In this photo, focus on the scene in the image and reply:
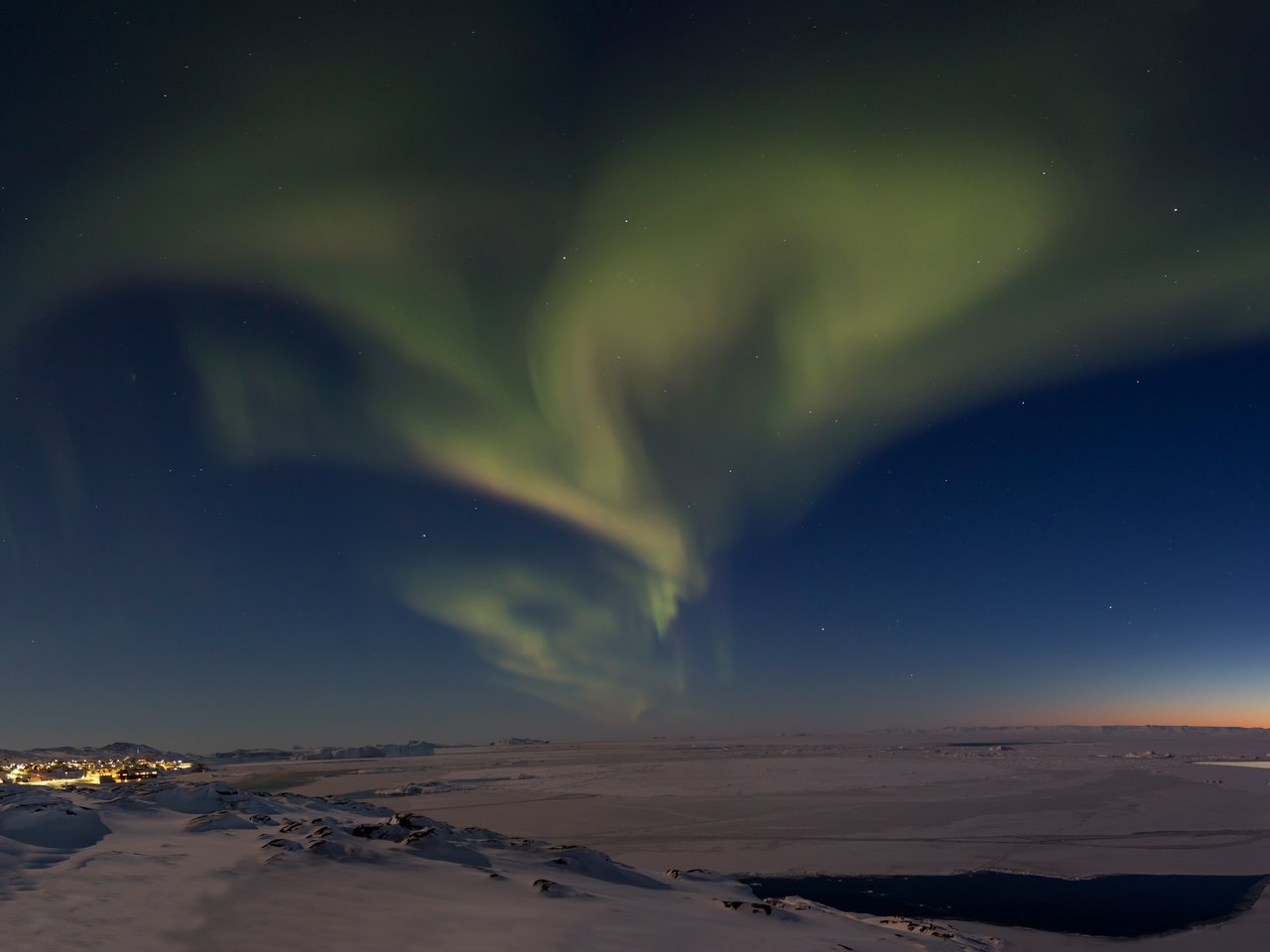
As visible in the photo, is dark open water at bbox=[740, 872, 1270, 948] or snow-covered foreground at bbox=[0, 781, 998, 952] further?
dark open water at bbox=[740, 872, 1270, 948]

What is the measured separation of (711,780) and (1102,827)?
32819 mm

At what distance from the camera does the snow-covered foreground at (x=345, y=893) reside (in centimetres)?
1055

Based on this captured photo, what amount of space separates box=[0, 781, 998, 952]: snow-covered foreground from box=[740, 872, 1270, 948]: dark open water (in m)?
3.28

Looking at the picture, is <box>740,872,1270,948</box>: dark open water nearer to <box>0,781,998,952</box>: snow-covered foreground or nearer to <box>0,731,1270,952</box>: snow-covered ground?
<box>0,731,1270,952</box>: snow-covered ground

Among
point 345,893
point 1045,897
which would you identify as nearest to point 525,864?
point 345,893

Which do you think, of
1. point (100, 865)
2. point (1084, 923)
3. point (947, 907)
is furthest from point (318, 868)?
point (1084, 923)

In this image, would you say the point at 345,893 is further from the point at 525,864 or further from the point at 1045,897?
the point at 1045,897

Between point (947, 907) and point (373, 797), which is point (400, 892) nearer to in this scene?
point (947, 907)

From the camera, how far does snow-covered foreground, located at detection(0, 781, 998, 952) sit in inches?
415

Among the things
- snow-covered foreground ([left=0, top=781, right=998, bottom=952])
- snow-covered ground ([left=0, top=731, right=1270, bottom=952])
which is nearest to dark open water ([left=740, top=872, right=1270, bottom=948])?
snow-covered ground ([left=0, top=731, right=1270, bottom=952])

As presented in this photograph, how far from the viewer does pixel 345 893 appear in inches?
506

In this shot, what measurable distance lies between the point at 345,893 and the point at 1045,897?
2007 cm

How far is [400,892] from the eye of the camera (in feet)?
43.7

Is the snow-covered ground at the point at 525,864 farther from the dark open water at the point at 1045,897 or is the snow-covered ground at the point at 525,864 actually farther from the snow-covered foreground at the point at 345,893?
the dark open water at the point at 1045,897
